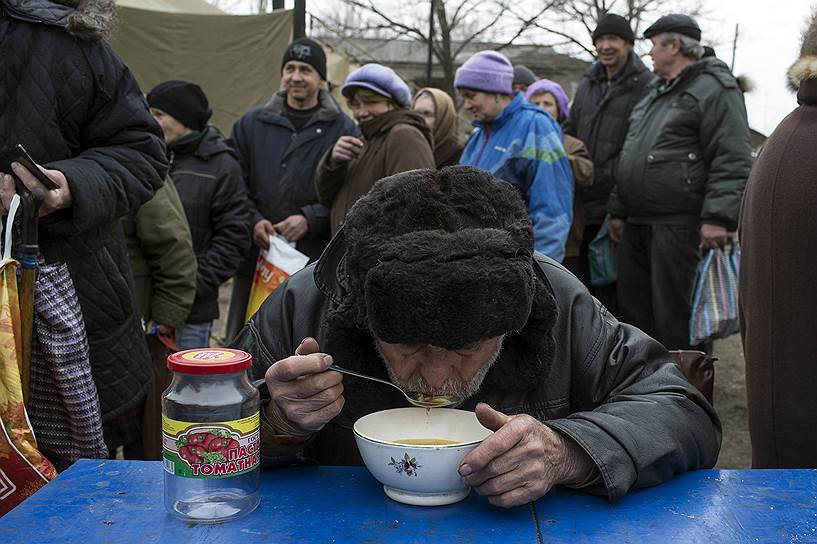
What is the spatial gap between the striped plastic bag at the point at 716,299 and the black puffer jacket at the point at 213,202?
86.1 inches

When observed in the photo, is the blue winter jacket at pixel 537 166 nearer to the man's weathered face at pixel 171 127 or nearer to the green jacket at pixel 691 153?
the green jacket at pixel 691 153

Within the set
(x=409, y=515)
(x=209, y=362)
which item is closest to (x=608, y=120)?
(x=409, y=515)

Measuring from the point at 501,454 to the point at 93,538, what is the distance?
65 centimetres

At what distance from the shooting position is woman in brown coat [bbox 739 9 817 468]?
6.07 ft

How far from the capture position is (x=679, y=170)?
3932 mm

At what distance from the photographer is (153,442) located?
2.86m

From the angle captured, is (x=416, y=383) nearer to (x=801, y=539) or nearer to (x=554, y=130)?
(x=801, y=539)

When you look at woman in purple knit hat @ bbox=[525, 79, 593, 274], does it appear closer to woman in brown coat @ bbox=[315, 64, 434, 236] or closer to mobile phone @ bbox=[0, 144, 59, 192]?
woman in brown coat @ bbox=[315, 64, 434, 236]

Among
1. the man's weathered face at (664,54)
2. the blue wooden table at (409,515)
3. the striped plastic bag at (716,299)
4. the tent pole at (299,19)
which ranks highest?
the tent pole at (299,19)

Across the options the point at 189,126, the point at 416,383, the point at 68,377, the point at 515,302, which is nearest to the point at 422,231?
the point at 515,302

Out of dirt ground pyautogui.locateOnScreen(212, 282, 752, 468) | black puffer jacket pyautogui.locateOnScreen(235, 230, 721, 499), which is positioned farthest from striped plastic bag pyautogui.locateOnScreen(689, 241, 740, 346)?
black puffer jacket pyautogui.locateOnScreen(235, 230, 721, 499)

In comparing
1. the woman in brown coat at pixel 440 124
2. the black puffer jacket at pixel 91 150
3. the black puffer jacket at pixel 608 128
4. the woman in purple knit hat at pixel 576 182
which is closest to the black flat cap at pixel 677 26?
the black puffer jacket at pixel 608 128

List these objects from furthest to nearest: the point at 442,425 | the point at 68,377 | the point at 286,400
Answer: the point at 68,377
the point at 442,425
the point at 286,400

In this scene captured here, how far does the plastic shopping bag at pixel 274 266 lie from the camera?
3852 mm
